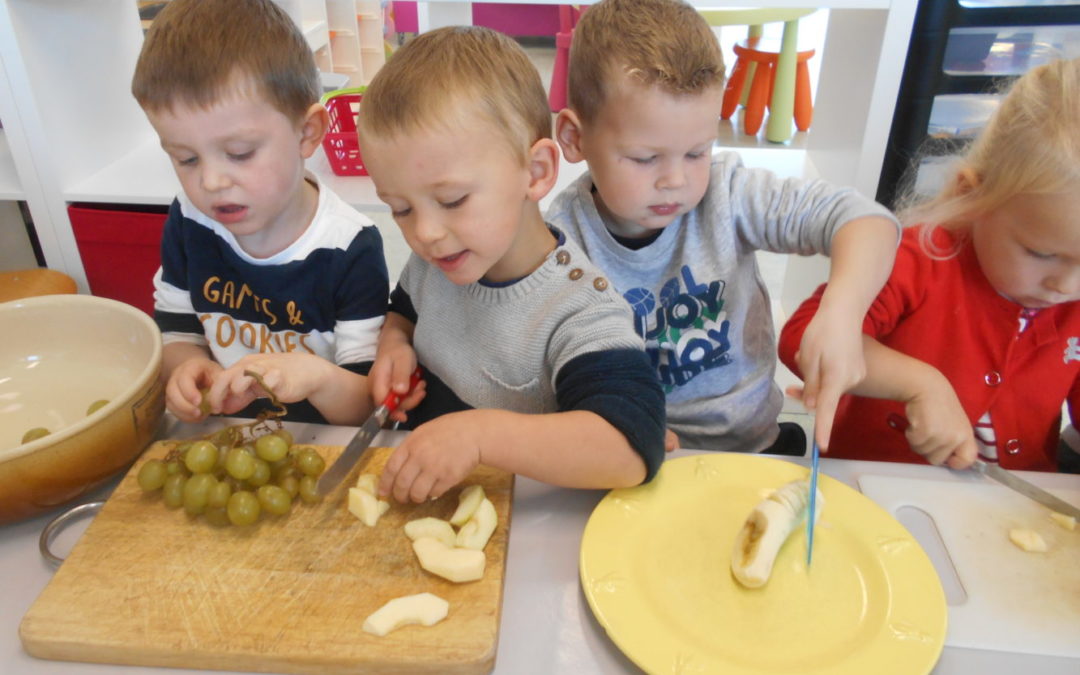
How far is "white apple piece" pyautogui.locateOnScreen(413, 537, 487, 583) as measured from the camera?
0.69 m

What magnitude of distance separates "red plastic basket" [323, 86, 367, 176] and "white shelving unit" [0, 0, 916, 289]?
0.03 m

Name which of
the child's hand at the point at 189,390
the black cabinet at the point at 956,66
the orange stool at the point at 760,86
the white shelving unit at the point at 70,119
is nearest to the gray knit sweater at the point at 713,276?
the child's hand at the point at 189,390

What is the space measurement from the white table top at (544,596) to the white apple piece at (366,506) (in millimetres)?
131

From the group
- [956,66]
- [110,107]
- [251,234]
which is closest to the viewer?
[251,234]

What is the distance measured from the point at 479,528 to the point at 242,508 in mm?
222

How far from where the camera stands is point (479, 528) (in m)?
0.73

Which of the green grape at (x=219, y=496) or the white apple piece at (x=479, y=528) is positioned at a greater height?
the green grape at (x=219, y=496)

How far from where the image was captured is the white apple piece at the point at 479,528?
723mm

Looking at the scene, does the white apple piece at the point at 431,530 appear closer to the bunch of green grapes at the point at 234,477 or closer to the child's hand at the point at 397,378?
the bunch of green grapes at the point at 234,477

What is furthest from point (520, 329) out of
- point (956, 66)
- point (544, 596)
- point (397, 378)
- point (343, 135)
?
point (956, 66)

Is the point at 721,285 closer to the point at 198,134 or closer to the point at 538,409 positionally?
the point at 538,409

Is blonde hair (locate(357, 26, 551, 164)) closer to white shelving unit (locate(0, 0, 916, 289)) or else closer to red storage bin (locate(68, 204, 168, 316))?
white shelving unit (locate(0, 0, 916, 289))

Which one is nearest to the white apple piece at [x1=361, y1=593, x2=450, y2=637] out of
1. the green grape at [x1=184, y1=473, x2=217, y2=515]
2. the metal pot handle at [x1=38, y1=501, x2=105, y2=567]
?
the green grape at [x1=184, y1=473, x2=217, y2=515]

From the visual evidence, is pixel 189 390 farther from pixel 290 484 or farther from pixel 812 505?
pixel 812 505
